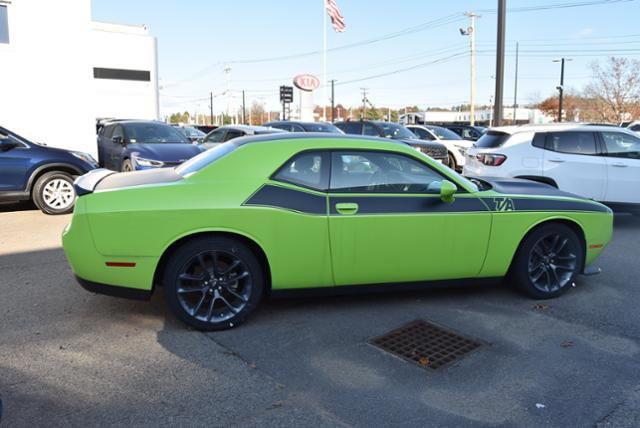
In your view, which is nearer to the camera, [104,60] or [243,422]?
[243,422]

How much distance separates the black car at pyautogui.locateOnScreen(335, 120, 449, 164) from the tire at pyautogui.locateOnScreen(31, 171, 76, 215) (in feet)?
28.3

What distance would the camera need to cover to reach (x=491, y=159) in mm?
8977

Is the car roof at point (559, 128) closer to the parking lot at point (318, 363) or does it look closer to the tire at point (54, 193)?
the parking lot at point (318, 363)

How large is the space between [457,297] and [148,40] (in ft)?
137

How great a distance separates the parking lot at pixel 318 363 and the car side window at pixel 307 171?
1150 mm

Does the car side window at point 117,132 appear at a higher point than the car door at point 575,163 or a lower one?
higher

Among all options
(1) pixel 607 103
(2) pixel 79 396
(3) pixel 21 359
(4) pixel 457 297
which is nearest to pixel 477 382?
(4) pixel 457 297

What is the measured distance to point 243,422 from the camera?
10.0 ft

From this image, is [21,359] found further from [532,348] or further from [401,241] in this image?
[532,348]

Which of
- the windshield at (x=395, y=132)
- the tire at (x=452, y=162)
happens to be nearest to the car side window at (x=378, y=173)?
the windshield at (x=395, y=132)

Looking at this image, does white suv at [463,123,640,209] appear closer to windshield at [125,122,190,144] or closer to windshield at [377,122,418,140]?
windshield at [125,122,190,144]

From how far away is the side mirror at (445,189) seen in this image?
4574 mm

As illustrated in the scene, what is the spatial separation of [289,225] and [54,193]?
21.9 ft

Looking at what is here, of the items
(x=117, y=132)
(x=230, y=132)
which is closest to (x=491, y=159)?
(x=230, y=132)
